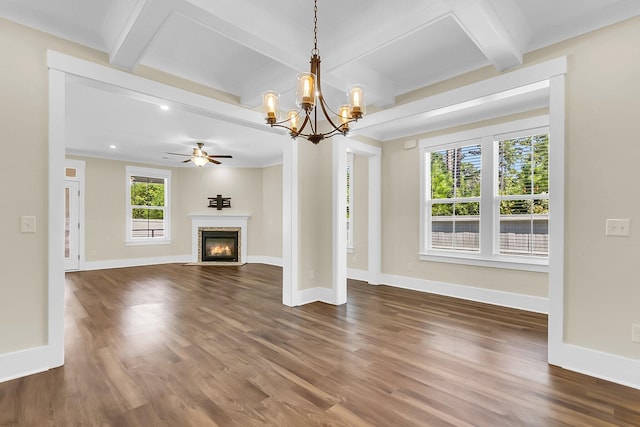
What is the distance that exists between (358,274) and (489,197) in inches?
110

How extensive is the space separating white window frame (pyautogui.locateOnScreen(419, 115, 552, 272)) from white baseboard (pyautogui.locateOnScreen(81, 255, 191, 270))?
684 centimetres

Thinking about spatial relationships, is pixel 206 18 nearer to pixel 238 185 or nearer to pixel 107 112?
pixel 107 112

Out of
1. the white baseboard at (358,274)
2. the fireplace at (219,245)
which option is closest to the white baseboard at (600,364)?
the white baseboard at (358,274)

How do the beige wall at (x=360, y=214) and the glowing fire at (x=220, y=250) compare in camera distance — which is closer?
the beige wall at (x=360, y=214)

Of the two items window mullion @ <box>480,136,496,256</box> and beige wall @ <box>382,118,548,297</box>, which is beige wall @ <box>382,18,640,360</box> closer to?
window mullion @ <box>480,136,496,256</box>

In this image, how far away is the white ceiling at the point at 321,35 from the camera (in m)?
2.26

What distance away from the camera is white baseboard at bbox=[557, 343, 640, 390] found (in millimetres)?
2260

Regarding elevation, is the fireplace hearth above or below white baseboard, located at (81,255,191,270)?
above

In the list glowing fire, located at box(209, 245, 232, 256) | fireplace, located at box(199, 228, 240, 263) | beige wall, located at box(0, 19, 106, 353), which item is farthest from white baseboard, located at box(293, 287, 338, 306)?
glowing fire, located at box(209, 245, 232, 256)

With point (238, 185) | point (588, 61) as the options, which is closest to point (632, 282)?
point (588, 61)

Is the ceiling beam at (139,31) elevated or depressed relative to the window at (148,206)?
elevated

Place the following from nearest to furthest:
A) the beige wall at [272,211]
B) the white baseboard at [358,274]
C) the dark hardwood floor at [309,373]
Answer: the dark hardwood floor at [309,373], the white baseboard at [358,274], the beige wall at [272,211]

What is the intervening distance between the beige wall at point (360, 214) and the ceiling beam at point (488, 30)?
3.41 metres

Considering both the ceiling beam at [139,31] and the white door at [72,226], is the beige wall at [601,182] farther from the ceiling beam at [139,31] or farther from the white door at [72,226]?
the white door at [72,226]
